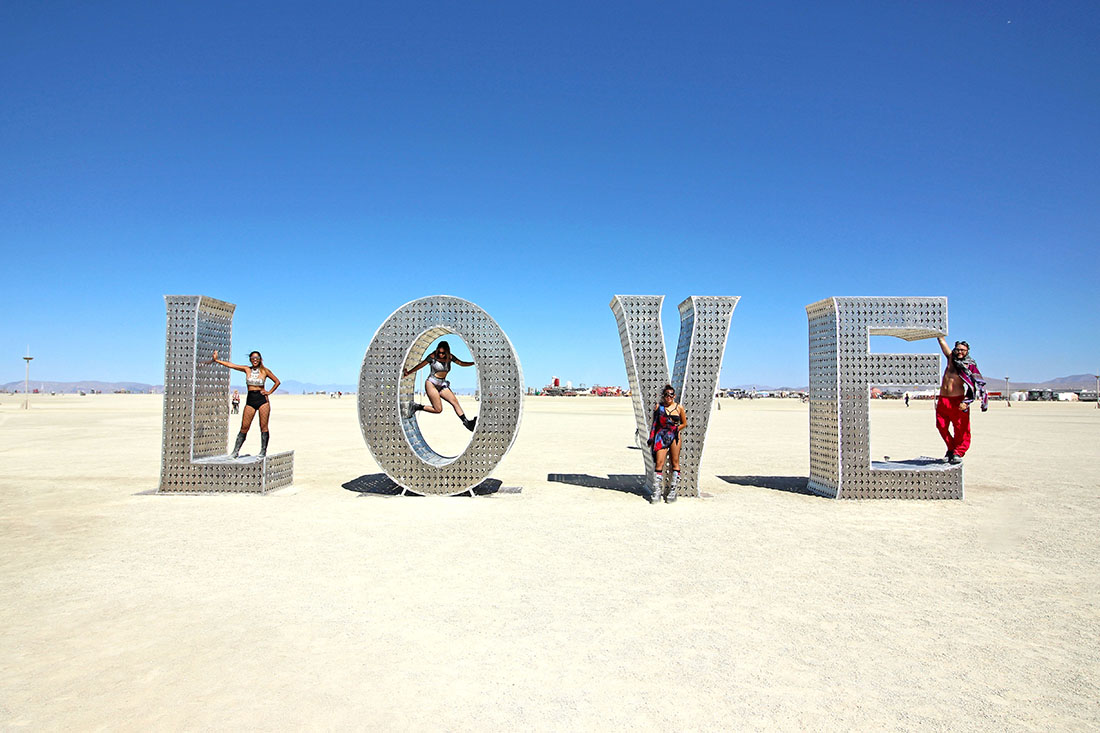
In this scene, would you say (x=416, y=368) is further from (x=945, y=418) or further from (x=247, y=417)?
(x=945, y=418)

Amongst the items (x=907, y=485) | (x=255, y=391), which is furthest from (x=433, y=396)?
(x=907, y=485)

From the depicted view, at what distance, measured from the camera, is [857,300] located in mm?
12180

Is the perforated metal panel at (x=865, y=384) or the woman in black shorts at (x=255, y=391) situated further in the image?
the woman in black shorts at (x=255, y=391)

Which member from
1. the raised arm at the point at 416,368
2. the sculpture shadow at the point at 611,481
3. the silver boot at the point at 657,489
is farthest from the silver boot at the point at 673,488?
the raised arm at the point at 416,368

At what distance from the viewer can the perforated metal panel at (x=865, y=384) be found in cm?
1170

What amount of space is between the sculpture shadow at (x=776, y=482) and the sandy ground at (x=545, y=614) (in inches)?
57.5

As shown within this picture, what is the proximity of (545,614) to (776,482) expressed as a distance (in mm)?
9580

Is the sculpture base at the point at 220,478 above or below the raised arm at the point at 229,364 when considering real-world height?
below

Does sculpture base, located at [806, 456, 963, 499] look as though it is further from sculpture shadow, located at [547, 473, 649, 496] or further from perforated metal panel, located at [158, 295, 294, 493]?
perforated metal panel, located at [158, 295, 294, 493]

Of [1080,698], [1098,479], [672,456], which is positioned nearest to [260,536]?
[672,456]

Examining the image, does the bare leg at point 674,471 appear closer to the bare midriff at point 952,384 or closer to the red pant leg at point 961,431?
the bare midriff at point 952,384

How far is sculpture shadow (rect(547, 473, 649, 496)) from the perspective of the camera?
12609mm

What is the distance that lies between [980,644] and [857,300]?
8.54m

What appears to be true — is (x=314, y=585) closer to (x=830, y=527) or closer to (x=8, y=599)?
(x=8, y=599)
